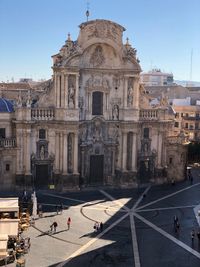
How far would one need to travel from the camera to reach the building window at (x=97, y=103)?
56625 mm

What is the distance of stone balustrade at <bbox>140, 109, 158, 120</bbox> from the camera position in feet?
194

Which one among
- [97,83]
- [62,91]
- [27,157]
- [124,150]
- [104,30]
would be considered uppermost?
[104,30]

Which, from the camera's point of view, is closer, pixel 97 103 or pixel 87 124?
pixel 87 124

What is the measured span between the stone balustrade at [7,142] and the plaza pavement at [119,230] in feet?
21.5

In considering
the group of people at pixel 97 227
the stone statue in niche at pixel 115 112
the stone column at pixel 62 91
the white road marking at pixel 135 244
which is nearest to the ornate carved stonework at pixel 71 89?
the stone column at pixel 62 91

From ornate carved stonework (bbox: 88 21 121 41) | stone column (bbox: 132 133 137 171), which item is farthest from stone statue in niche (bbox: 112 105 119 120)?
ornate carved stonework (bbox: 88 21 121 41)

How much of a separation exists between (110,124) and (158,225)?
17289 millimetres

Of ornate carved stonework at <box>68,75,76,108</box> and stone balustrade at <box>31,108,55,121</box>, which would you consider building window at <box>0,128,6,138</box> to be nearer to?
stone balustrade at <box>31,108,55,121</box>

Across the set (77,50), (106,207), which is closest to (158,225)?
(106,207)

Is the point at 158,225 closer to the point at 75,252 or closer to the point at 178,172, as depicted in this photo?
the point at 75,252

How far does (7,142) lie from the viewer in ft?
177

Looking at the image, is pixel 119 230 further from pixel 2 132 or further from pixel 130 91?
pixel 2 132

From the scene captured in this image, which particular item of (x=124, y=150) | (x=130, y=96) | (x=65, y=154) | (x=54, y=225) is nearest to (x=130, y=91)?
(x=130, y=96)

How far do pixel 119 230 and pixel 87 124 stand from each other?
1764cm
